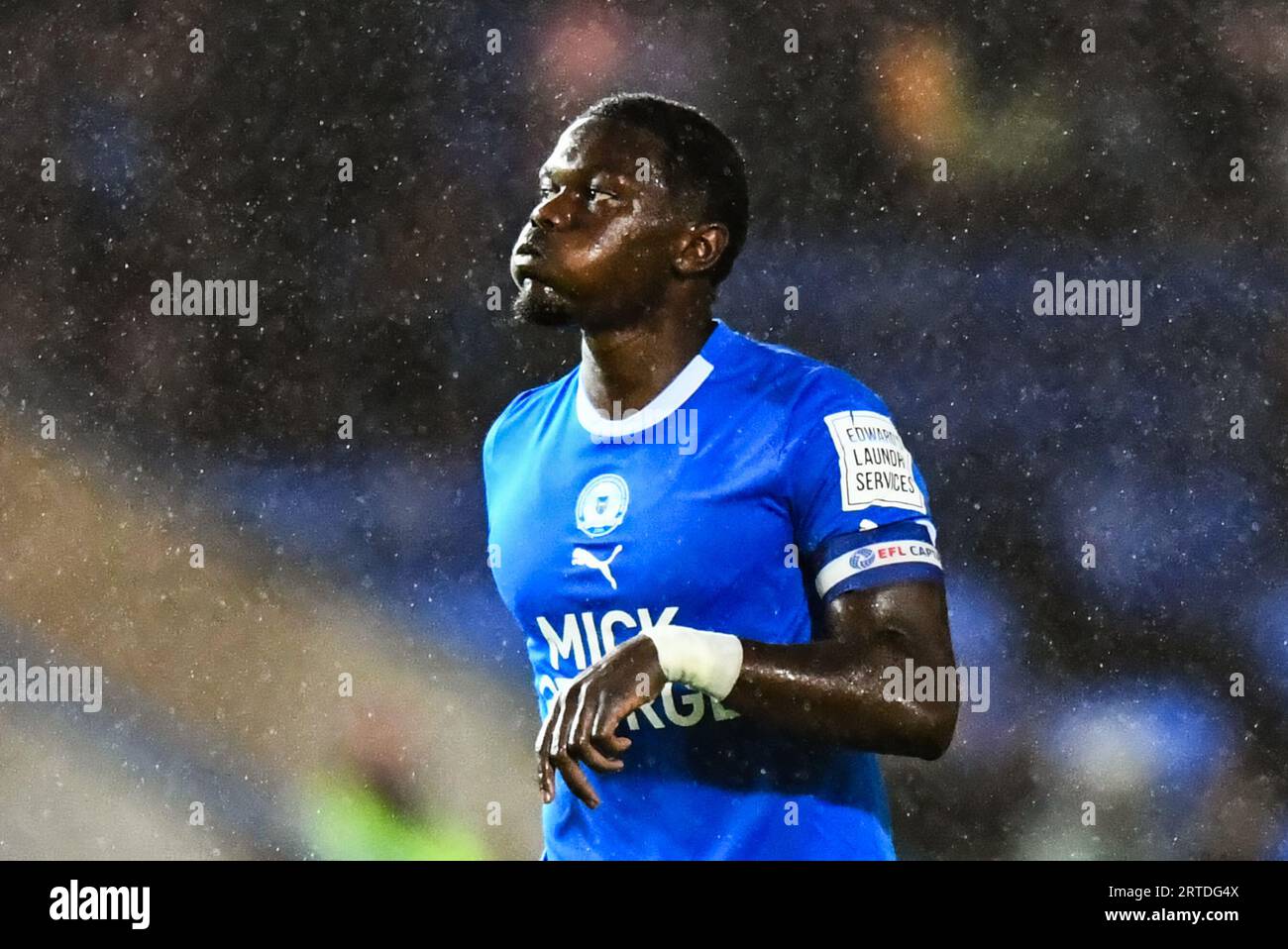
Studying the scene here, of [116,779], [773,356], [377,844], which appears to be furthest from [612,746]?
[116,779]

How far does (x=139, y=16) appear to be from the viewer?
4.95 meters

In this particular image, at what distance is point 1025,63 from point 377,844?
9.36ft

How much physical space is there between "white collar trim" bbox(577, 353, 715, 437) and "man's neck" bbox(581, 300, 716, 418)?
15 millimetres

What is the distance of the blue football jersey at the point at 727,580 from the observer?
2.64m

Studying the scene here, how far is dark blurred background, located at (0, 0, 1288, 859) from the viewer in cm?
470

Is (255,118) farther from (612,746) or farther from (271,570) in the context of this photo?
(612,746)

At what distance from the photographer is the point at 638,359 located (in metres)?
2.91

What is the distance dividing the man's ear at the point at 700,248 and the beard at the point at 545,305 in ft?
0.74
